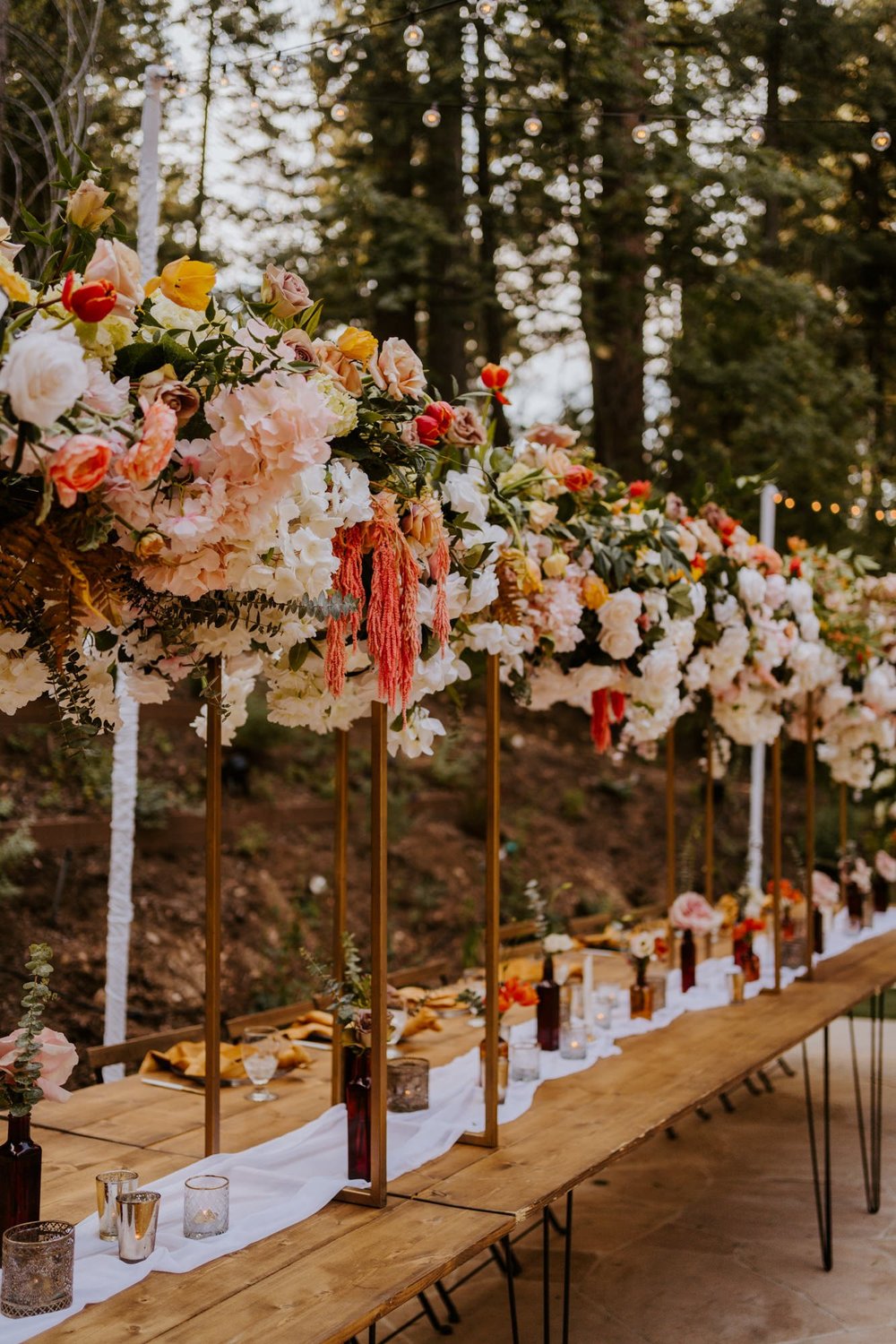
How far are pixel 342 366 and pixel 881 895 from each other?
5.18 metres

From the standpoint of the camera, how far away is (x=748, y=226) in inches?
410

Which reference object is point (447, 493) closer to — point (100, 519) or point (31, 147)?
point (100, 519)

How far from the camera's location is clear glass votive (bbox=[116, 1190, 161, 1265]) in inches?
81.7

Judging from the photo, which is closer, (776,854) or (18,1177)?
(18,1177)

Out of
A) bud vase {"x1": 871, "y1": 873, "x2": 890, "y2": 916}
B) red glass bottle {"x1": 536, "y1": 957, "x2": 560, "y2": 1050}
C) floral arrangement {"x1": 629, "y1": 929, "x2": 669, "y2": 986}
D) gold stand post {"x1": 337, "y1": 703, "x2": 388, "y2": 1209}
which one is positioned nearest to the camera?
gold stand post {"x1": 337, "y1": 703, "x2": 388, "y2": 1209}

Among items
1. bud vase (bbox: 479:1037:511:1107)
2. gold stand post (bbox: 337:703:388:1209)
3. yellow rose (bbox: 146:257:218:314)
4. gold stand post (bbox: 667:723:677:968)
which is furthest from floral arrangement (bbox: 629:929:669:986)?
yellow rose (bbox: 146:257:218:314)

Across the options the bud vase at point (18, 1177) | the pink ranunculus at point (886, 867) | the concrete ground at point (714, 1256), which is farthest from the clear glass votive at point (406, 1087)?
the pink ranunculus at point (886, 867)

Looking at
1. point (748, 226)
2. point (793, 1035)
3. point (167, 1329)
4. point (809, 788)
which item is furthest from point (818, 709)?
point (748, 226)

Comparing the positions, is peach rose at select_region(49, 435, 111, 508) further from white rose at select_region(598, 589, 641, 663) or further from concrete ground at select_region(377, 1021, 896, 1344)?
concrete ground at select_region(377, 1021, 896, 1344)

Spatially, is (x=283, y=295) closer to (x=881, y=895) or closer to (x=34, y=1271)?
(x=34, y=1271)

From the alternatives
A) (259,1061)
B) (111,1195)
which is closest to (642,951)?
(259,1061)

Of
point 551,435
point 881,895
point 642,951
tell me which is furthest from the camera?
point 881,895

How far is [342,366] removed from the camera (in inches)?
85.9

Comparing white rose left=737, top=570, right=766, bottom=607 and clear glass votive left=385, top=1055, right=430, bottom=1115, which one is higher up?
white rose left=737, top=570, right=766, bottom=607
